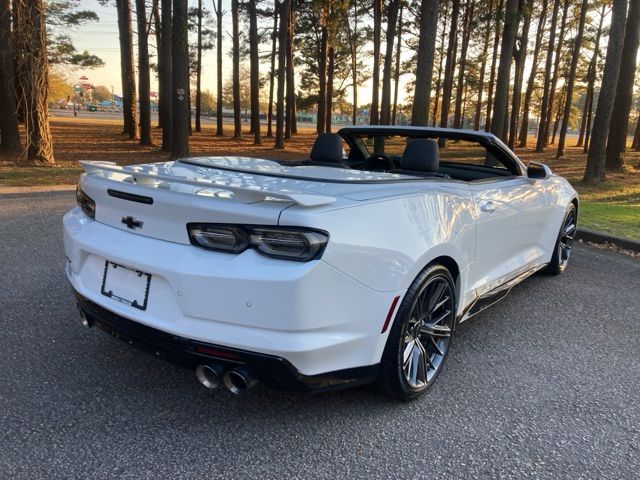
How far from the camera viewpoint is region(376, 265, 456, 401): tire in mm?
2514

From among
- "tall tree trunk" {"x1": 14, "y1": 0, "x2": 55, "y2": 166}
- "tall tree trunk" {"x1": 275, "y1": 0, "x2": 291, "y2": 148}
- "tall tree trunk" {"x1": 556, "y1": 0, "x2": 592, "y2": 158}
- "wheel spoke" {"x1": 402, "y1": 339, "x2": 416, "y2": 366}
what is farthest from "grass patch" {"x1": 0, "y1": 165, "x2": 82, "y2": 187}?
"tall tree trunk" {"x1": 556, "y1": 0, "x2": 592, "y2": 158}

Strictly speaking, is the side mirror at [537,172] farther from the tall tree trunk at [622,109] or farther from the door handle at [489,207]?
the tall tree trunk at [622,109]

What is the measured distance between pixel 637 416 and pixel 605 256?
13.3 feet

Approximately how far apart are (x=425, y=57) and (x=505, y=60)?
3473mm

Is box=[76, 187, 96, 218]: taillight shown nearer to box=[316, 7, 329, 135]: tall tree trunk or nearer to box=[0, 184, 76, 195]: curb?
box=[0, 184, 76, 195]: curb

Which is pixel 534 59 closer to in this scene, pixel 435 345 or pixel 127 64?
pixel 127 64

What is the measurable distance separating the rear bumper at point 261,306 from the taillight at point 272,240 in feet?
0.11

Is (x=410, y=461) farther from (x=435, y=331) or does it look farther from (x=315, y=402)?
(x=435, y=331)

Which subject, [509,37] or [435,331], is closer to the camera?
[435,331]

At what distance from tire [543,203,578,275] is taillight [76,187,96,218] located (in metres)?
4.12

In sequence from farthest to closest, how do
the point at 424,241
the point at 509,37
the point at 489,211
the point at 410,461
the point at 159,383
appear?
the point at 509,37 → the point at 489,211 → the point at 159,383 → the point at 424,241 → the point at 410,461

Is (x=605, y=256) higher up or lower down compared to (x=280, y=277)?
lower down

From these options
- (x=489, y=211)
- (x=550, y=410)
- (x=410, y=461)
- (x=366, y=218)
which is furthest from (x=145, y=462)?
(x=489, y=211)

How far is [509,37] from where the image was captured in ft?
46.8
